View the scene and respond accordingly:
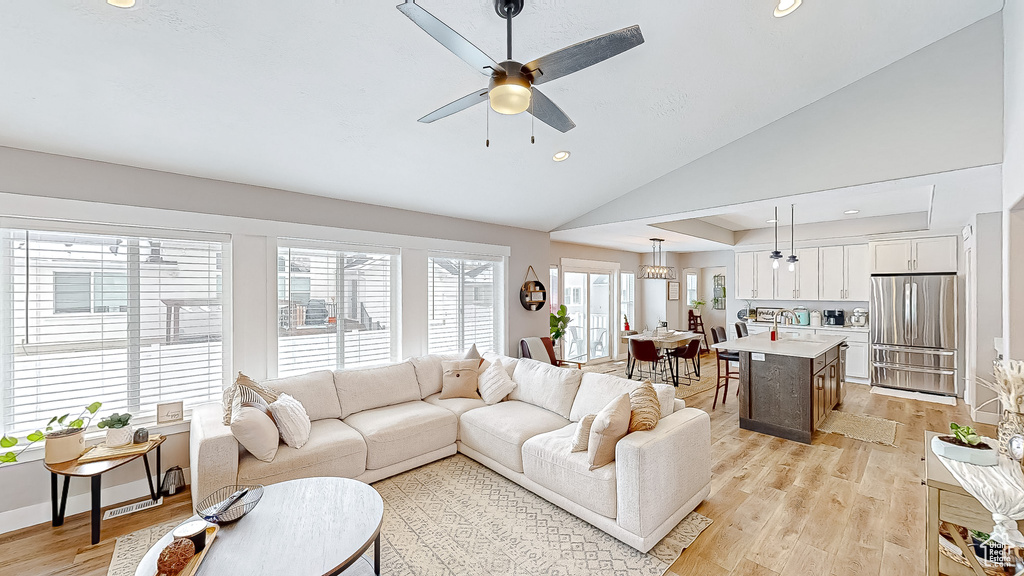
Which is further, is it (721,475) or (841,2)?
(721,475)

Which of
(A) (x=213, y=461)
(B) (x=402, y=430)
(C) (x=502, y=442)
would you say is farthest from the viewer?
(B) (x=402, y=430)

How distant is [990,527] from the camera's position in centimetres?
149

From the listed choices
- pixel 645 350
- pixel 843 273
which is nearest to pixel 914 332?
pixel 843 273

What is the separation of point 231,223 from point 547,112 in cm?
282

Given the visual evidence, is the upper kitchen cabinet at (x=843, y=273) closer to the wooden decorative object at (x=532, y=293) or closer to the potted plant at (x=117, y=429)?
the wooden decorative object at (x=532, y=293)

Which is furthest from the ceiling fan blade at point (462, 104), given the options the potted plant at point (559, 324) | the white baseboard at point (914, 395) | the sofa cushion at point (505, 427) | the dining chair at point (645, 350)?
the white baseboard at point (914, 395)

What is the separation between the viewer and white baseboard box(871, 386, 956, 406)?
533cm

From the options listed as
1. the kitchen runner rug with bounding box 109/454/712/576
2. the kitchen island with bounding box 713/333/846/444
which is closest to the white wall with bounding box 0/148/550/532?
the kitchen runner rug with bounding box 109/454/712/576

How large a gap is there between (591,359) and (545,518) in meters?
5.44

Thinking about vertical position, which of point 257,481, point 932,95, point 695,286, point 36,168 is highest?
point 932,95

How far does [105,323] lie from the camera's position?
9.66ft

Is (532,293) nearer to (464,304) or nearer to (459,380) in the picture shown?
(464,304)

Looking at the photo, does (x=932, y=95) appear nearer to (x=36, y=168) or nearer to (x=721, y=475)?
(x=721, y=475)

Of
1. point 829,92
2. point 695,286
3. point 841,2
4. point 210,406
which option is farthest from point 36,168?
point 695,286
